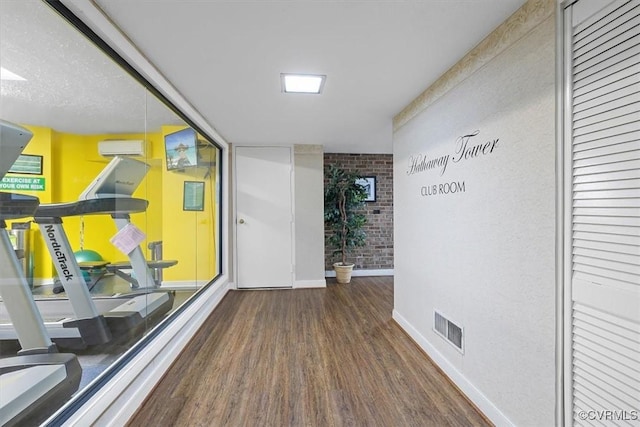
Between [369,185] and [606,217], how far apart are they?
397cm

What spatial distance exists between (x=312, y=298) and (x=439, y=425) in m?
2.38

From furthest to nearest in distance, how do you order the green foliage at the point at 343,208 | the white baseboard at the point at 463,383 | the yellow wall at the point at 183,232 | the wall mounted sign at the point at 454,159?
the green foliage at the point at 343,208 → the yellow wall at the point at 183,232 → the wall mounted sign at the point at 454,159 → the white baseboard at the point at 463,383

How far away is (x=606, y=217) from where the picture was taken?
3.43 feet

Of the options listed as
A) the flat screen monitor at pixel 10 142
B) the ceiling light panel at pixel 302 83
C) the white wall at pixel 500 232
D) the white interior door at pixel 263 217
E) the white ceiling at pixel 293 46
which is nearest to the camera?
the flat screen monitor at pixel 10 142

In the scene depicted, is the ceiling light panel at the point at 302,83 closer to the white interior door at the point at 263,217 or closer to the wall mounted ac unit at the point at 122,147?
the wall mounted ac unit at the point at 122,147

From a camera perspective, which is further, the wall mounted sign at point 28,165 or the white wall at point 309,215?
the white wall at point 309,215

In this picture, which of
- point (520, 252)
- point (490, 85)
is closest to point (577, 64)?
point (490, 85)

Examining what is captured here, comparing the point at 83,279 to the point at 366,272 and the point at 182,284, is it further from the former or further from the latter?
the point at 366,272

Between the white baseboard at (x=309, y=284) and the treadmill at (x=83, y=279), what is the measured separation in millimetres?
2025

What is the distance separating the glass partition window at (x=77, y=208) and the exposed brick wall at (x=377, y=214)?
2575 mm

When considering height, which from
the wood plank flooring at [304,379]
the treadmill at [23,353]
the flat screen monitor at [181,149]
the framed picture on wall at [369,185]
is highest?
the flat screen monitor at [181,149]

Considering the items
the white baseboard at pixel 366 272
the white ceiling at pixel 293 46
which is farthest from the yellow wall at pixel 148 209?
the white baseboard at pixel 366 272

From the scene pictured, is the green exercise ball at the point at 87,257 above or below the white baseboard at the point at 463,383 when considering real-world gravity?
above

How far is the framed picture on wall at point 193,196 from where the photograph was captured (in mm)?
3615
